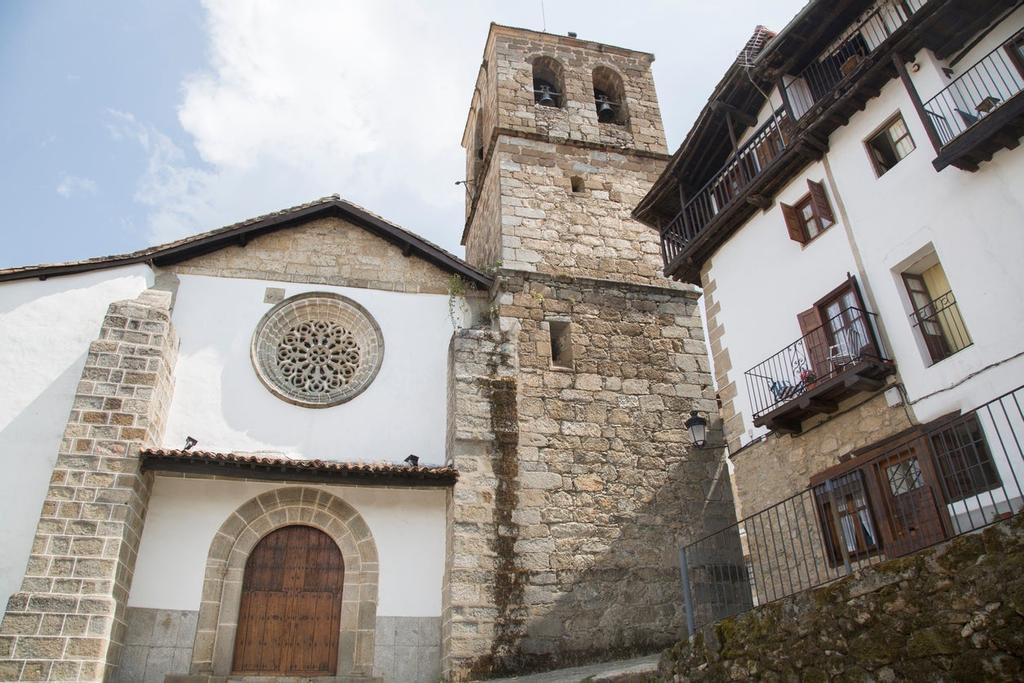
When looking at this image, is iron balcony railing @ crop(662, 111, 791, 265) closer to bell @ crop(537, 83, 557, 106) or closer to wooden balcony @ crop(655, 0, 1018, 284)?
wooden balcony @ crop(655, 0, 1018, 284)

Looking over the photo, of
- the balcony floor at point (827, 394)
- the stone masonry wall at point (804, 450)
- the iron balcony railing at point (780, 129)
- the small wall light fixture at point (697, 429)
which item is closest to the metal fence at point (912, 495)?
the stone masonry wall at point (804, 450)

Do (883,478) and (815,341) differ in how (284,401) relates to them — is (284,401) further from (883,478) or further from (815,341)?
(883,478)

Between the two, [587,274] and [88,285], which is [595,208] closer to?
[587,274]

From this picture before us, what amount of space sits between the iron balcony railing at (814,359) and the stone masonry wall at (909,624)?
293 centimetres

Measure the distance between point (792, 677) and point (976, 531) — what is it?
1.89 m

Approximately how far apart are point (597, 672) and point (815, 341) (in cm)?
452

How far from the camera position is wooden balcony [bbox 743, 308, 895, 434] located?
8117 millimetres

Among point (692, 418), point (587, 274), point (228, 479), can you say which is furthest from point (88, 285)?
point (692, 418)

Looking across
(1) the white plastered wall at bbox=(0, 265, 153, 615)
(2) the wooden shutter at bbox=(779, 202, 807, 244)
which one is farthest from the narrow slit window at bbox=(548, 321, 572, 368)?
(1) the white plastered wall at bbox=(0, 265, 153, 615)

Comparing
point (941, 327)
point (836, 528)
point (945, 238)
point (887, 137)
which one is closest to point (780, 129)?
point (887, 137)

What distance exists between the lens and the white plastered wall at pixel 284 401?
1084 centimetres

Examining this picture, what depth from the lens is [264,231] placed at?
40.6 ft

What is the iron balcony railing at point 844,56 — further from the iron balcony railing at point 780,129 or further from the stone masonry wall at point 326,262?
the stone masonry wall at point 326,262

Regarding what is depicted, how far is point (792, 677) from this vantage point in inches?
245
